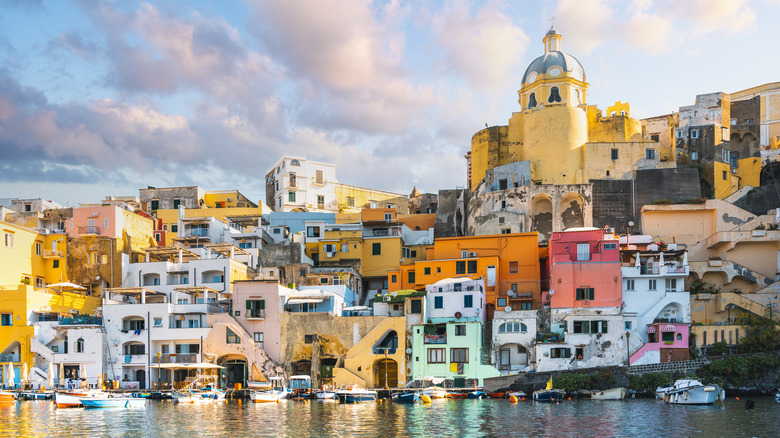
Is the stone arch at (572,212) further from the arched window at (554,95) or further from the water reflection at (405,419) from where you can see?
the water reflection at (405,419)

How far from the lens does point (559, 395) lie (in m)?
51.0

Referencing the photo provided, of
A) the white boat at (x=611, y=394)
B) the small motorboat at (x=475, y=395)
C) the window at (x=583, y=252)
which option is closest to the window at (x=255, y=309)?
the small motorboat at (x=475, y=395)

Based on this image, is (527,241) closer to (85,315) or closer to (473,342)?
(473,342)

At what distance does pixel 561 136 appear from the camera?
7431 cm

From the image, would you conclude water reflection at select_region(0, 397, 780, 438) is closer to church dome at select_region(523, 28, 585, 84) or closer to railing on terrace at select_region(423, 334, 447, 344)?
railing on terrace at select_region(423, 334, 447, 344)

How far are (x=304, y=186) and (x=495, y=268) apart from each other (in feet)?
106

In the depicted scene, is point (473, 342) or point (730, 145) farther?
point (730, 145)

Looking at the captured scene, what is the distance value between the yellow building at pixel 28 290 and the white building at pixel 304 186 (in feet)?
85.1

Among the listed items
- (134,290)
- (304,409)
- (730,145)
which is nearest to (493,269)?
(304,409)

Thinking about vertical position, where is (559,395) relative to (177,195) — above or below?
below

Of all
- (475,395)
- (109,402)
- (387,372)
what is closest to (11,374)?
(109,402)

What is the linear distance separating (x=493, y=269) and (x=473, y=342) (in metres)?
8.11

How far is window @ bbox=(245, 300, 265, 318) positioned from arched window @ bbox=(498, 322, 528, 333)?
16.8 meters

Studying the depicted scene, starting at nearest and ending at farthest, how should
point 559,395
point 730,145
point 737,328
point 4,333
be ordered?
point 559,395 → point 737,328 → point 4,333 → point 730,145
